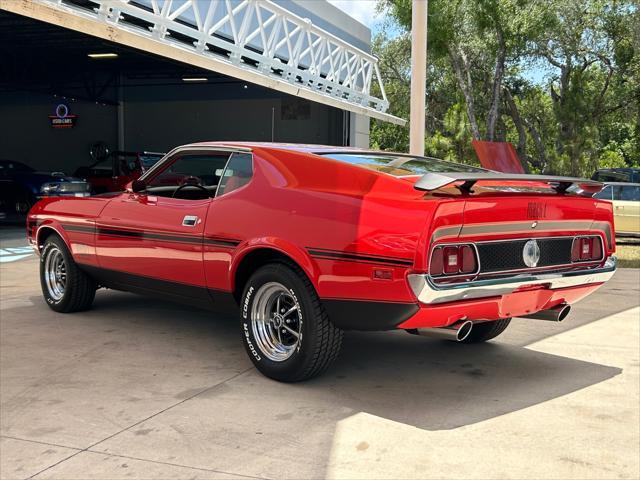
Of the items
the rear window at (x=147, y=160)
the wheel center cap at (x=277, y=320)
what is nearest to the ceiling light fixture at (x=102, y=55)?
the rear window at (x=147, y=160)

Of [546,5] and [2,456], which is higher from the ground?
[546,5]

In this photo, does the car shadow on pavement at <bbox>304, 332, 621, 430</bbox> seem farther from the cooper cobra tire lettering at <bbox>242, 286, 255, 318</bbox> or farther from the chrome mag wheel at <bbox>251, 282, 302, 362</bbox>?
the cooper cobra tire lettering at <bbox>242, 286, 255, 318</bbox>

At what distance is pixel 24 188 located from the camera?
16906 mm

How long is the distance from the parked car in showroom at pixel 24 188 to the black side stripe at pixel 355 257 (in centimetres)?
1390

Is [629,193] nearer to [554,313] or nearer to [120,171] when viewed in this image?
[554,313]

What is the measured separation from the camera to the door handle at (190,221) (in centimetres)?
502

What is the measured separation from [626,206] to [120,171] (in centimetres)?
1392

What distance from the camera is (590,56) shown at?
28516 mm

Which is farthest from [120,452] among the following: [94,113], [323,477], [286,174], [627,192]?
[94,113]

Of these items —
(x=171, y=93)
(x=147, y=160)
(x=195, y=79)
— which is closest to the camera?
(x=147, y=160)

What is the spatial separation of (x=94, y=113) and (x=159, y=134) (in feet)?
10.7

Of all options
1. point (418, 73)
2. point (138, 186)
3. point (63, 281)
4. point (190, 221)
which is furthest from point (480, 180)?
point (418, 73)

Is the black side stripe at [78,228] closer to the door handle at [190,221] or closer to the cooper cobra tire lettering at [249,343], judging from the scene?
the door handle at [190,221]

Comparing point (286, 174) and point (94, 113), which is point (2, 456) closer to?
point (286, 174)
